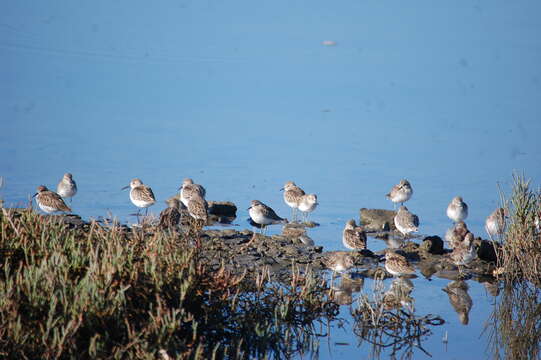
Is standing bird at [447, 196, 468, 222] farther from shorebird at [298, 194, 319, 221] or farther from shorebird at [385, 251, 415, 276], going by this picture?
shorebird at [385, 251, 415, 276]

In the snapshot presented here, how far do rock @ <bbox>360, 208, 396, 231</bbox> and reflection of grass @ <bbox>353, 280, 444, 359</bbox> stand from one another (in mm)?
5367

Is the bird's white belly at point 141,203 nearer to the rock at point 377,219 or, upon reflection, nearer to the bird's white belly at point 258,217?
the bird's white belly at point 258,217

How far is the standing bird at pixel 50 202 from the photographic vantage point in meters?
15.6

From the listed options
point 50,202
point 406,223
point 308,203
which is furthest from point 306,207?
point 50,202

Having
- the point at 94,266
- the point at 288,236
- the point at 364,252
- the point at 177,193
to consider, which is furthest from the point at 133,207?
the point at 94,266

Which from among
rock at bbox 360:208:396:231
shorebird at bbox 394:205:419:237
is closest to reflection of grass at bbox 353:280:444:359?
shorebird at bbox 394:205:419:237

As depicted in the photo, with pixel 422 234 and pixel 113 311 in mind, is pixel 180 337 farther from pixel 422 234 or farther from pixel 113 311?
pixel 422 234

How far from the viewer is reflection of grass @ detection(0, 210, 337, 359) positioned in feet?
26.8

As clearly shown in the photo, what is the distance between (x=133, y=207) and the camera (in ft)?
56.4

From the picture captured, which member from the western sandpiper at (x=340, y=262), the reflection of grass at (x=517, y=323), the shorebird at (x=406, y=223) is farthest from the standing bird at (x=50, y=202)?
the reflection of grass at (x=517, y=323)

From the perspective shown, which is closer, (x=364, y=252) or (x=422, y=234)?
(x=364, y=252)

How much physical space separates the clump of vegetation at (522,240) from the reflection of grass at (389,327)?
232 centimetres

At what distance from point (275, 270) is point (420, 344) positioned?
2.92 m

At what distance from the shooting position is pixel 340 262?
12.9m
